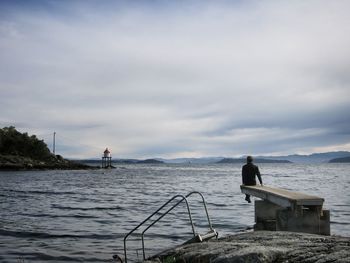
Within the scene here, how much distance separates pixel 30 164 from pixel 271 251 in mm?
101932

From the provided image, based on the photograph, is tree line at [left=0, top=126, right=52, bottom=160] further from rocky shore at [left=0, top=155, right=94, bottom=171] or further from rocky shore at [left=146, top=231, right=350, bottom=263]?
rocky shore at [left=146, top=231, right=350, bottom=263]

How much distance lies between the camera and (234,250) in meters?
6.57

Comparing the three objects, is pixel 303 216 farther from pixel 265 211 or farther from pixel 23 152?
pixel 23 152

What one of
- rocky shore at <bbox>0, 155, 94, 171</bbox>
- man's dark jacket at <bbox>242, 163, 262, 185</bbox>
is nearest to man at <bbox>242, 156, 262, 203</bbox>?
man's dark jacket at <bbox>242, 163, 262, 185</bbox>

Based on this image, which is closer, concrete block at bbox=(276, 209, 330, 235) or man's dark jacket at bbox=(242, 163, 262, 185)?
concrete block at bbox=(276, 209, 330, 235)

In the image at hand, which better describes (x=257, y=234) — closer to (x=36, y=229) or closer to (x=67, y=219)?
(x=36, y=229)

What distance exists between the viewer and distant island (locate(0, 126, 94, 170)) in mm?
98312

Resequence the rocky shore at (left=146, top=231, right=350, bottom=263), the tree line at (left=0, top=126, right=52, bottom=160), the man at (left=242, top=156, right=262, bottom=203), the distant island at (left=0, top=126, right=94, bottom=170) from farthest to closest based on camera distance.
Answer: the tree line at (left=0, top=126, right=52, bottom=160)
the distant island at (left=0, top=126, right=94, bottom=170)
the man at (left=242, top=156, right=262, bottom=203)
the rocky shore at (left=146, top=231, right=350, bottom=263)

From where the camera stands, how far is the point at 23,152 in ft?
360

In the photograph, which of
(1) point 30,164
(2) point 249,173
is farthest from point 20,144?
(2) point 249,173

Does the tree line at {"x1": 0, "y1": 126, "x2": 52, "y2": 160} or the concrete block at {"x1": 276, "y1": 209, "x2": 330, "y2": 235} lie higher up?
the tree line at {"x1": 0, "y1": 126, "x2": 52, "y2": 160}

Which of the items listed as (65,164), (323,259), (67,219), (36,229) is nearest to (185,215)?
(67,219)

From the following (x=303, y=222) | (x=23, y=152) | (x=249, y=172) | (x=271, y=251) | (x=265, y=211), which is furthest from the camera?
(x=23, y=152)

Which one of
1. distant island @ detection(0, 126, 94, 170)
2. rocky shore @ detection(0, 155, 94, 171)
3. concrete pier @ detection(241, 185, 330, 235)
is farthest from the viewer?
distant island @ detection(0, 126, 94, 170)
